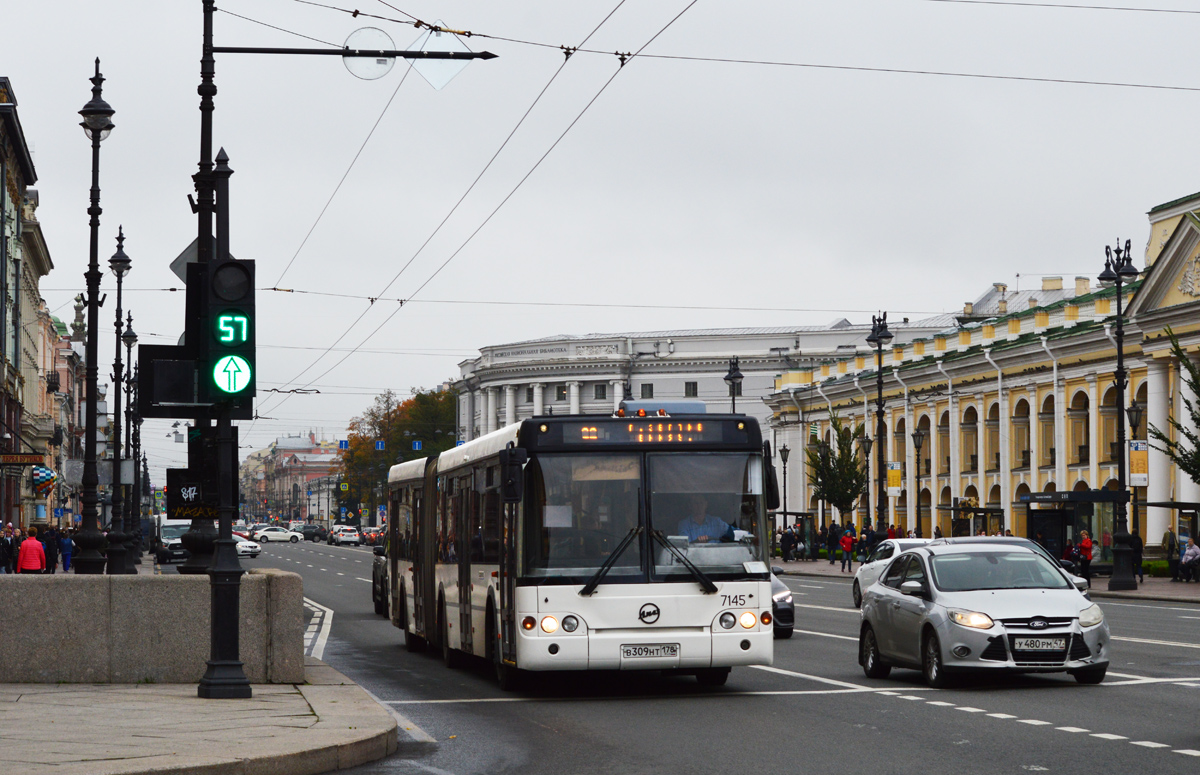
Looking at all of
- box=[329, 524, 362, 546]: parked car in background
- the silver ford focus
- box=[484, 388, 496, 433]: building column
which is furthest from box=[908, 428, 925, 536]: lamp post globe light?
box=[484, 388, 496, 433]: building column

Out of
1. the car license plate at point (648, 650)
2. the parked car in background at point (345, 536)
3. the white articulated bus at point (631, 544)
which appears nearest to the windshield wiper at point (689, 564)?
the white articulated bus at point (631, 544)

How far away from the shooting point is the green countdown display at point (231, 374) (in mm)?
13148

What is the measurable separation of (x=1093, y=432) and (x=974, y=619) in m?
51.3

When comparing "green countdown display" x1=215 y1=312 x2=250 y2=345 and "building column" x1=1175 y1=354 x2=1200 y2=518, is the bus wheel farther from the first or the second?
"building column" x1=1175 y1=354 x2=1200 y2=518

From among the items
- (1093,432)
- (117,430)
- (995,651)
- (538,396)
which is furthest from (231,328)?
(538,396)

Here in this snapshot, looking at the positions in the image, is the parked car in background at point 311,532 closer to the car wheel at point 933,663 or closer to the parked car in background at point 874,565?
the parked car in background at point 874,565

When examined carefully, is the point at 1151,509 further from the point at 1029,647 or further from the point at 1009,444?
the point at 1029,647

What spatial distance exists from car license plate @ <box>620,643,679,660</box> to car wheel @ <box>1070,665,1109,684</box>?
13.1ft

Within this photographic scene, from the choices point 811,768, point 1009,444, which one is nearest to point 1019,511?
point 1009,444

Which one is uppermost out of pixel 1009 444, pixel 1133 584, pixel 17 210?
pixel 17 210

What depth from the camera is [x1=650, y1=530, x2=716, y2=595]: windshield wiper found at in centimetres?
1545

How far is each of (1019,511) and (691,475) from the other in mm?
57742

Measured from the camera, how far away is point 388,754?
11.5 m

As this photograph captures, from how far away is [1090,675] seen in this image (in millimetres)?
16391
